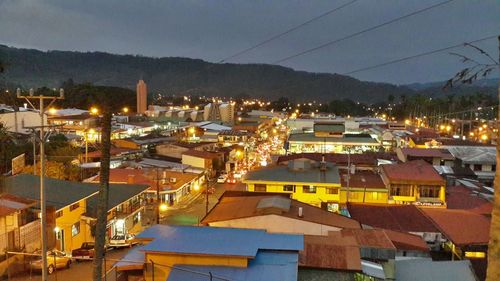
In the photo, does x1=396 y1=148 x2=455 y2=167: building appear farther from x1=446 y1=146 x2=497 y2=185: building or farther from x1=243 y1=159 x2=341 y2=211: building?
x1=243 y1=159 x2=341 y2=211: building

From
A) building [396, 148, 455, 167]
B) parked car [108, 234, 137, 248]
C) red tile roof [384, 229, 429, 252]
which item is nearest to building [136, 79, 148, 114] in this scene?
building [396, 148, 455, 167]

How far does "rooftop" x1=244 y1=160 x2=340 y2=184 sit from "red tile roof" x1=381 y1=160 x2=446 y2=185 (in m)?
2.62

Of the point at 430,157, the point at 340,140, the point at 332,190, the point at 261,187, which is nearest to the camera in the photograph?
the point at 332,190

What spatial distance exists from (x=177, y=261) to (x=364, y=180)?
15.4m

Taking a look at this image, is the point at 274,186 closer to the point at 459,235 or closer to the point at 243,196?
the point at 243,196

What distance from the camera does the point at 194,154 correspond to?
3241 cm

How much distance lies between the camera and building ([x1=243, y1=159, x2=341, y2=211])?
20.1 meters

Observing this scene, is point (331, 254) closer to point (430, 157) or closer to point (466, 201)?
point (466, 201)

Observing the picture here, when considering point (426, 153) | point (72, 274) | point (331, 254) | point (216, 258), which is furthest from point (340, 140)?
point (216, 258)

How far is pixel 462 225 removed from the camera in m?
14.5

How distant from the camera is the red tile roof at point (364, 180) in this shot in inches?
814

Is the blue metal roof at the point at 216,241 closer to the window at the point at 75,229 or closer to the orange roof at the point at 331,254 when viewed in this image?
the orange roof at the point at 331,254

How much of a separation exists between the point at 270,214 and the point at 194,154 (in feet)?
66.1

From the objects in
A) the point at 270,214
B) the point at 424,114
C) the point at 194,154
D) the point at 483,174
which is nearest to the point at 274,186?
the point at 270,214
